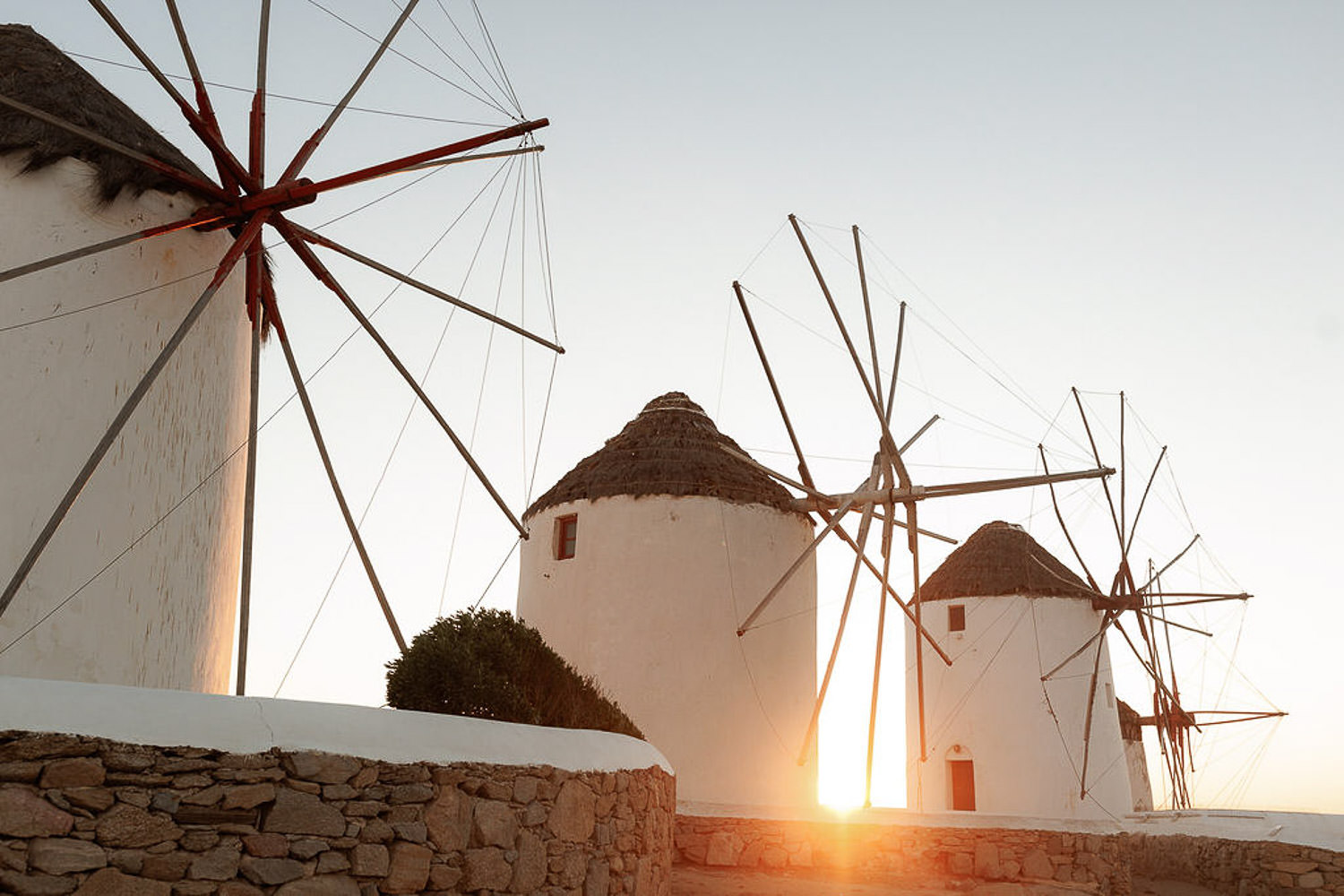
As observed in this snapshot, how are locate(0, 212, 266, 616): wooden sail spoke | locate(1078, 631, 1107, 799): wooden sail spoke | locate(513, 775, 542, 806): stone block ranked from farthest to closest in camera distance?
locate(1078, 631, 1107, 799): wooden sail spoke → locate(513, 775, 542, 806): stone block → locate(0, 212, 266, 616): wooden sail spoke

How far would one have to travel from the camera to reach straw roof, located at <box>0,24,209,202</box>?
691 cm

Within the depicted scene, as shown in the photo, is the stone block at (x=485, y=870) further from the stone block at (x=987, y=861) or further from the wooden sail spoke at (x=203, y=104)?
the stone block at (x=987, y=861)

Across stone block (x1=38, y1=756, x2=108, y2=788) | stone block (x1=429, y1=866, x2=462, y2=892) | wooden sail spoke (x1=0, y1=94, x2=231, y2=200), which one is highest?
wooden sail spoke (x1=0, y1=94, x2=231, y2=200)

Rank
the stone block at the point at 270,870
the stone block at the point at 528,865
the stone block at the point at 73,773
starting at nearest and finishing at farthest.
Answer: the stone block at the point at 73,773 < the stone block at the point at 270,870 < the stone block at the point at 528,865

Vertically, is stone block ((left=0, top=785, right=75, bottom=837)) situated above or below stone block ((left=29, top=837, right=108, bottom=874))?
above

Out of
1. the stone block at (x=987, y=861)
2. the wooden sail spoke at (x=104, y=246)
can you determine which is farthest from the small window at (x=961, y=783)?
the wooden sail spoke at (x=104, y=246)

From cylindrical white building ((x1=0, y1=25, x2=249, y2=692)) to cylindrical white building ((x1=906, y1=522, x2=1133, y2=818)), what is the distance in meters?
13.5

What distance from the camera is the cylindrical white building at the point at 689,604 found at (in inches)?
542

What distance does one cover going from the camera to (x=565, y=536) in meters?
15.2

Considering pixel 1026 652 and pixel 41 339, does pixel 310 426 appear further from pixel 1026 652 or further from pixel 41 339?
pixel 1026 652

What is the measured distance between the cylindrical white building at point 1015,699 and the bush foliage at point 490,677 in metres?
11.6

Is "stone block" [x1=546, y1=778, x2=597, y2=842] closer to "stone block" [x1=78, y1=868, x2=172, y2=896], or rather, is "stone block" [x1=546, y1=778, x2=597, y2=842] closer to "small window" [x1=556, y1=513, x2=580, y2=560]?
"stone block" [x1=78, y1=868, x2=172, y2=896]

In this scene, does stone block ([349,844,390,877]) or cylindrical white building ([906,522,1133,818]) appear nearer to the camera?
stone block ([349,844,390,877])

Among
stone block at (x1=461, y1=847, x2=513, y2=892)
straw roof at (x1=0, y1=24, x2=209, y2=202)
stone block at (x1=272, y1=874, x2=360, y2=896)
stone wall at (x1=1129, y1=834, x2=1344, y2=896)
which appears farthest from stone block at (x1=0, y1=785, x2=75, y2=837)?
stone wall at (x1=1129, y1=834, x2=1344, y2=896)
